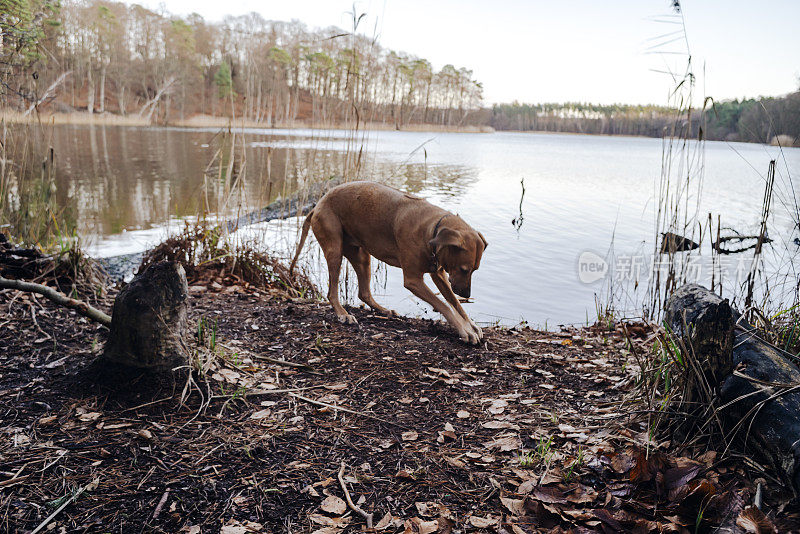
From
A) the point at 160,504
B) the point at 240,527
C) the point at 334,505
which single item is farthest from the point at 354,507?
the point at 160,504

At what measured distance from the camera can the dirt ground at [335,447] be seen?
1.93 m

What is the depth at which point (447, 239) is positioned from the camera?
3844 mm

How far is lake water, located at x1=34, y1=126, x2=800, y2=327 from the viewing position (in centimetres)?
629

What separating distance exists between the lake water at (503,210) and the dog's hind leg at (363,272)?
1.02 m

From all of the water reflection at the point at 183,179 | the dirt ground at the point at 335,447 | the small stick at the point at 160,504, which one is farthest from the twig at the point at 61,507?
the water reflection at the point at 183,179

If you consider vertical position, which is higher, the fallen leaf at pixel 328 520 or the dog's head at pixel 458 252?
the dog's head at pixel 458 252

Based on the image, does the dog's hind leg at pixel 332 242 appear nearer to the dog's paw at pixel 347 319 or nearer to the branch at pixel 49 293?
the dog's paw at pixel 347 319

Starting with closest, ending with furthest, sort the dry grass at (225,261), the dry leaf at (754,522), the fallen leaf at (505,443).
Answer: the dry leaf at (754,522)
the fallen leaf at (505,443)
the dry grass at (225,261)

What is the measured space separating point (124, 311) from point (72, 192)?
11.4 meters

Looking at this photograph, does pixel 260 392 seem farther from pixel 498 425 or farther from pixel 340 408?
pixel 498 425

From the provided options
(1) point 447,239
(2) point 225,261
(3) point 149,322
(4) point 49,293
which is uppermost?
(1) point 447,239

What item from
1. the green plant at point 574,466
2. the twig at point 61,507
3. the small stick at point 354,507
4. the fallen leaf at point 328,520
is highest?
the green plant at point 574,466

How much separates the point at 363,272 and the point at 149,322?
8.73ft

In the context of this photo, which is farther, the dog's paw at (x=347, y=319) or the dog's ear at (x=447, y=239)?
the dog's paw at (x=347, y=319)
